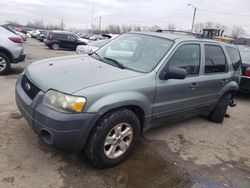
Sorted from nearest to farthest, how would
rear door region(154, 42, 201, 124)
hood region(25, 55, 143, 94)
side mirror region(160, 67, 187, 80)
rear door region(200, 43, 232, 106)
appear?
hood region(25, 55, 143, 94) < side mirror region(160, 67, 187, 80) < rear door region(154, 42, 201, 124) < rear door region(200, 43, 232, 106)

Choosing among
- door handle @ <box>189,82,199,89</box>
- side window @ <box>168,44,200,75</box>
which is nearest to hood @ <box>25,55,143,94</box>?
side window @ <box>168,44,200,75</box>

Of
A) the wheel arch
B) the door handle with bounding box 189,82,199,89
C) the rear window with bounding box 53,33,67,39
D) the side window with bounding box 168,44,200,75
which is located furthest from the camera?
the rear window with bounding box 53,33,67,39

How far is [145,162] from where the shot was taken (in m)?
3.47

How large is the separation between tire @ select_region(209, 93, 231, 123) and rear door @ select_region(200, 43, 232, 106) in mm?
308

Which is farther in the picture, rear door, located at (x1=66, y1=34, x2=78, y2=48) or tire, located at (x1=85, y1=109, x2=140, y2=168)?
rear door, located at (x1=66, y1=34, x2=78, y2=48)

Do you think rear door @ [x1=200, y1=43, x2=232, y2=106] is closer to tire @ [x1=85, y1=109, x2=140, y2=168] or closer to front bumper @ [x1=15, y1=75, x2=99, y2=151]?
tire @ [x1=85, y1=109, x2=140, y2=168]

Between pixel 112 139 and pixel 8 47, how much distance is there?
5.83 meters

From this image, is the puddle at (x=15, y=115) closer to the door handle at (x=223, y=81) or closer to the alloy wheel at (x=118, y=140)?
the alloy wheel at (x=118, y=140)

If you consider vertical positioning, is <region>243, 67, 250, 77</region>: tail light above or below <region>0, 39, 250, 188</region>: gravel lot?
above

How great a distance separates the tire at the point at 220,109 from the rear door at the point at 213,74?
0.31m

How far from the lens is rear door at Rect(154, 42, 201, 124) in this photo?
3592mm

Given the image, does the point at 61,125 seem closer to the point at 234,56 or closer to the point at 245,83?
the point at 234,56

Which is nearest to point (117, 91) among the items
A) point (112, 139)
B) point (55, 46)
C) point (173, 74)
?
point (112, 139)

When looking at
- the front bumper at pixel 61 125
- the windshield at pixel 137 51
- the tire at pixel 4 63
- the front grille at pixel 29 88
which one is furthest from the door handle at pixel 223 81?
the tire at pixel 4 63
